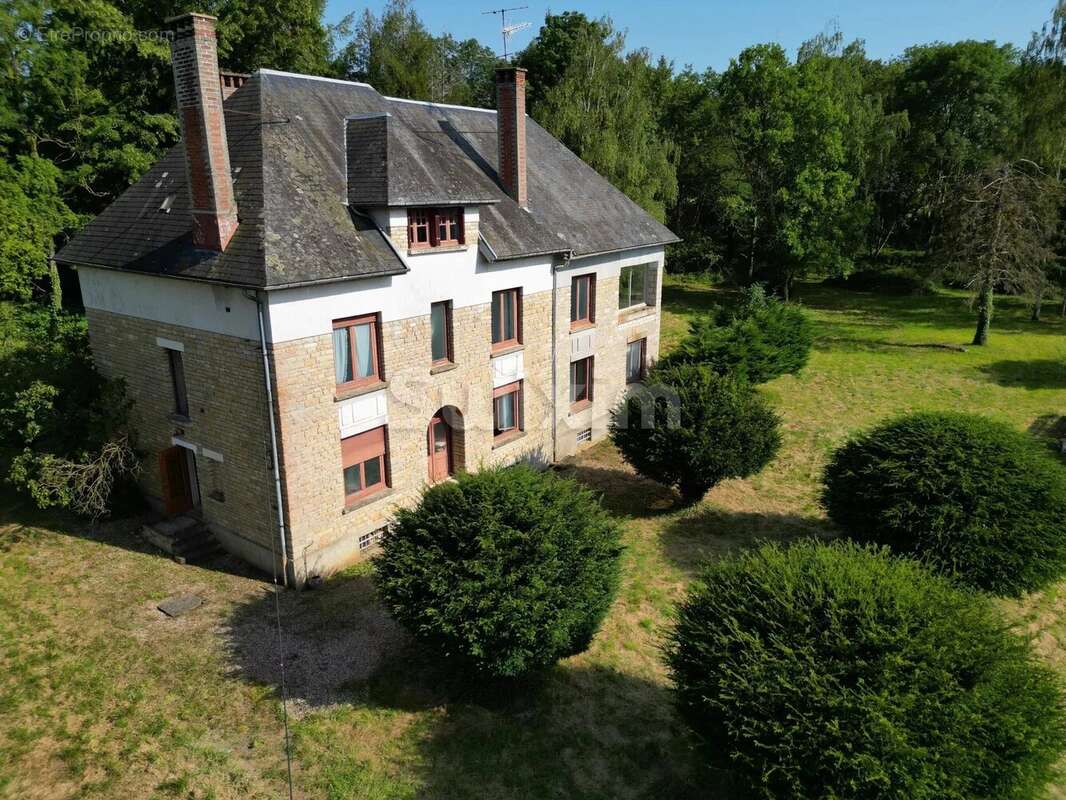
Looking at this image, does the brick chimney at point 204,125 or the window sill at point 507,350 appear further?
the window sill at point 507,350

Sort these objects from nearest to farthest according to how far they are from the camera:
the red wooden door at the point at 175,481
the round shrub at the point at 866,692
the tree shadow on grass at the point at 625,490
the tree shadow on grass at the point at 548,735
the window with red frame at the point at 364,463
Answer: the round shrub at the point at 866,692 → the tree shadow on grass at the point at 548,735 → the window with red frame at the point at 364,463 → the red wooden door at the point at 175,481 → the tree shadow on grass at the point at 625,490

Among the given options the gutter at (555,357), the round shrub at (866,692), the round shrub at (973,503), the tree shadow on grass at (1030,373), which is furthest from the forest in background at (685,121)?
the round shrub at (866,692)

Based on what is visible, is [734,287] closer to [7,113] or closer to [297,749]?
[7,113]

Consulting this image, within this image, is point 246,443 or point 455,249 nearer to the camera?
point 246,443

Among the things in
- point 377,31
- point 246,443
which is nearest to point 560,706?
point 246,443

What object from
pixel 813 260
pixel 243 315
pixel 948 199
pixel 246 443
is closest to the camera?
pixel 243 315

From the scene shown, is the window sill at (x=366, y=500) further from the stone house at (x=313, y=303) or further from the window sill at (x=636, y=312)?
the window sill at (x=636, y=312)
